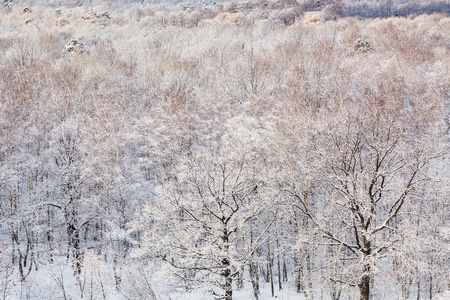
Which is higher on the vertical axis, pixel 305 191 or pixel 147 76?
pixel 147 76

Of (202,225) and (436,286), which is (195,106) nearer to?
(202,225)

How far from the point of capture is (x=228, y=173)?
15.4 metres

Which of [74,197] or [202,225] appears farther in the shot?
[74,197]

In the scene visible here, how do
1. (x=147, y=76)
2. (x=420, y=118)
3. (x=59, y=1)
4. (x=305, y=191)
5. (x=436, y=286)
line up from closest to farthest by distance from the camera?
(x=305, y=191)
(x=436, y=286)
(x=420, y=118)
(x=147, y=76)
(x=59, y=1)

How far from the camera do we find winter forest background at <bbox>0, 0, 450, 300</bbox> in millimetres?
14586

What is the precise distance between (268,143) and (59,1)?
513 feet

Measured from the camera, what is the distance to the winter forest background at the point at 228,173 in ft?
47.9

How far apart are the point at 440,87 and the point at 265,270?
24.6 metres

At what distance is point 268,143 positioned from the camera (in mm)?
21031

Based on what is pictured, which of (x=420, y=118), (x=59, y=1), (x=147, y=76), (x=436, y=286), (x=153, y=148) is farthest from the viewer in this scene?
(x=59, y=1)

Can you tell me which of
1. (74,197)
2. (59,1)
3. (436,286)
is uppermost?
(59,1)

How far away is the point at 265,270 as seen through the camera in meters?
24.0

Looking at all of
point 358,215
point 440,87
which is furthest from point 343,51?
point 358,215

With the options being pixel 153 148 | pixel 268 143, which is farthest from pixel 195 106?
pixel 268 143
